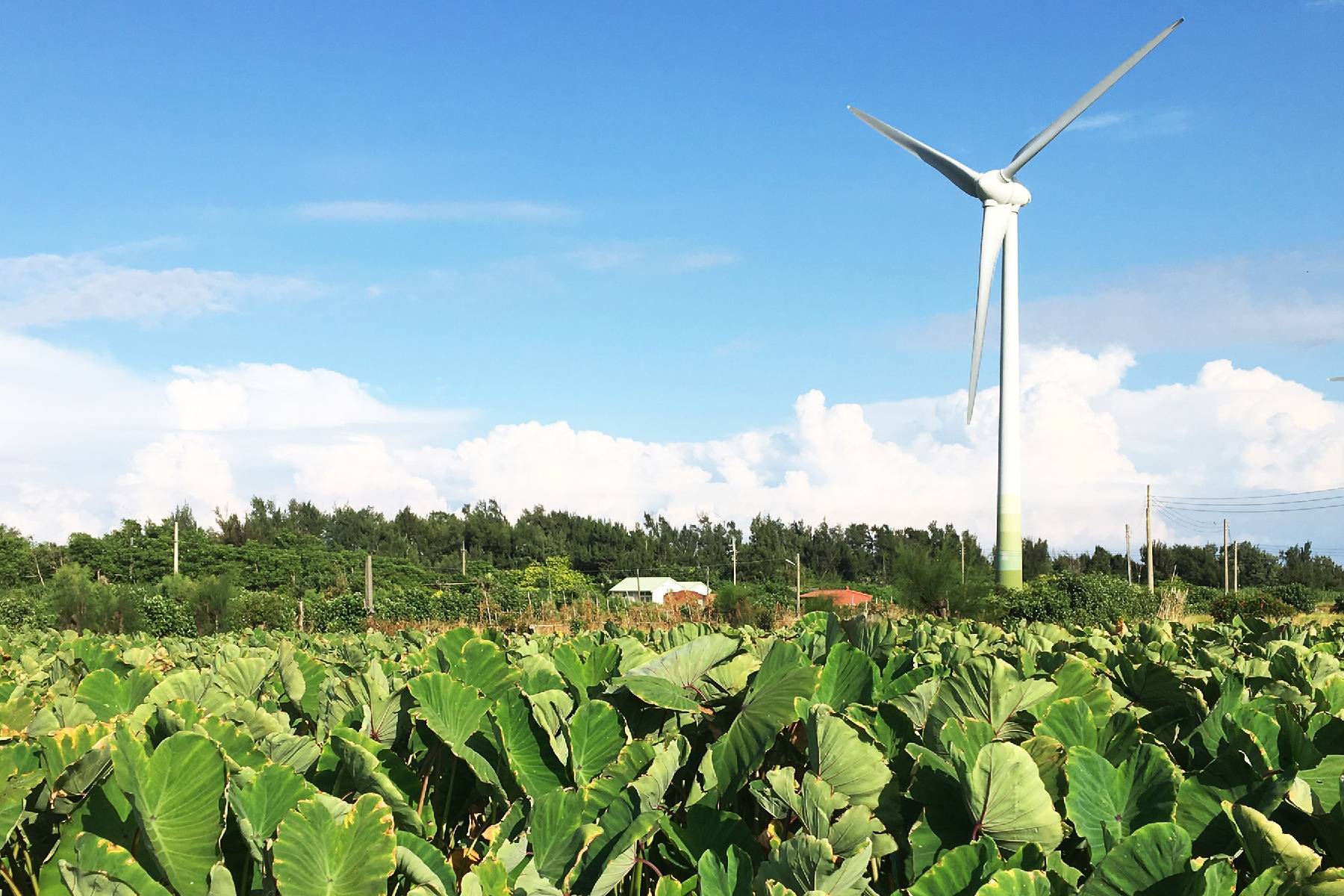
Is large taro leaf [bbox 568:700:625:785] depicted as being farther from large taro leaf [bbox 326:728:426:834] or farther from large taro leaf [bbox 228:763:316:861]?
large taro leaf [bbox 228:763:316:861]

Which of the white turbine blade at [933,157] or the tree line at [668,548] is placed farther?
the tree line at [668,548]

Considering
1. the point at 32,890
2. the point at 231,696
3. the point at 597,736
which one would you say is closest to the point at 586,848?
the point at 597,736

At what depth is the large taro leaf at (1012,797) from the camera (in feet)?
3.41

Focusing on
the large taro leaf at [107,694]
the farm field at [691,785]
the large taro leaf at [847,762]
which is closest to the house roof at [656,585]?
the large taro leaf at [107,694]

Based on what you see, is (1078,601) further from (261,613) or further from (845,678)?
(845,678)

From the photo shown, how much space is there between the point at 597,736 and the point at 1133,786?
0.66 meters

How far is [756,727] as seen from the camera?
1.27 metres

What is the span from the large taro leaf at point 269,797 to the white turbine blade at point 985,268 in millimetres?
22602

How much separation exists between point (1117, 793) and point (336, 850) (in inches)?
32.9

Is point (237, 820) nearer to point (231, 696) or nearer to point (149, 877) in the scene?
point (149, 877)

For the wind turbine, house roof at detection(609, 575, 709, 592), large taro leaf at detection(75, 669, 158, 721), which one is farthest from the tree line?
large taro leaf at detection(75, 669, 158, 721)

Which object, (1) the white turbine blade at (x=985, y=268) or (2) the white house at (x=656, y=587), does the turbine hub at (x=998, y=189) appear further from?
(2) the white house at (x=656, y=587)

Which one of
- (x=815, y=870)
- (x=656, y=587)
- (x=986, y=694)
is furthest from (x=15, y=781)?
(x=656, y=587)

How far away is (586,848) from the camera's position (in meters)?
1.10
